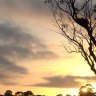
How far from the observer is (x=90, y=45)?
3312cm

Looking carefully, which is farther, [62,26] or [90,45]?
[62,26]

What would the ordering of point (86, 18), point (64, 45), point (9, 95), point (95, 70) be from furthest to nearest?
1. point (9, 95)
2. point (64, 45)
3. point (86, 18)
4. point (95, 70)

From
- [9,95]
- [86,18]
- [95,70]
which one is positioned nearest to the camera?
[95,70]

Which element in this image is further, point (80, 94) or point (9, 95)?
point (9, 95)

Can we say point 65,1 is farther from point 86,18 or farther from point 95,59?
point 95,59

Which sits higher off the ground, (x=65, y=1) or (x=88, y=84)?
(x=65, y=1)

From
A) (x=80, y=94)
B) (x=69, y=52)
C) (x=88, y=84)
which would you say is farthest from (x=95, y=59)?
(x=80, y=94)

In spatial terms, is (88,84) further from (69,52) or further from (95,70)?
(95,70)

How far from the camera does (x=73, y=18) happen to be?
34094 millimetres

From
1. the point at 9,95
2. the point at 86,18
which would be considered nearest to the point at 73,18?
the point at 86,18

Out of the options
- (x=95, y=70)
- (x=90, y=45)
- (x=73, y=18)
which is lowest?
(x=95, y=70)

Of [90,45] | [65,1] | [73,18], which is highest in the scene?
[65,1]

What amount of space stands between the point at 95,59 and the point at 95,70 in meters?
1.00

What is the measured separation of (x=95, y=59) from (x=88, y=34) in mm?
2573
